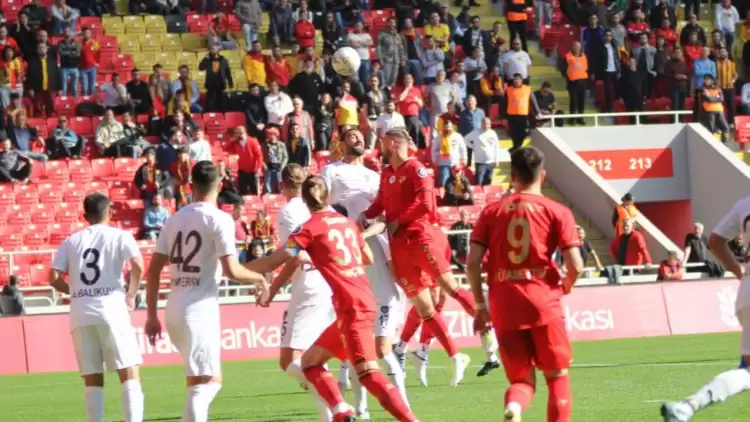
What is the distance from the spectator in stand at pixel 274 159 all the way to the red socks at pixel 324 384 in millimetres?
18328

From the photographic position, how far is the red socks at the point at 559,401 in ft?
30.1

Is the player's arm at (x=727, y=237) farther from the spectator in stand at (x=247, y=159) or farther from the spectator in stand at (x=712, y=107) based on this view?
the spectator in stand at (x=712, y=107)

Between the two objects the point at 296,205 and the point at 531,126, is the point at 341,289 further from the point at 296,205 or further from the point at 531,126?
the point at 531,126

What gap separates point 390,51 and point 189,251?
2271 cm

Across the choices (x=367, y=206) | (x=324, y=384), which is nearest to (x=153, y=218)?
(x=367, y=206)

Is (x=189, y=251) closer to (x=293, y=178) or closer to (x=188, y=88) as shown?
(x=293, y=178)

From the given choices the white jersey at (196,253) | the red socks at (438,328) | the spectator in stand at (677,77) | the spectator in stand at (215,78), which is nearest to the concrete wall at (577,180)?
the spectator in stand at (677,77)

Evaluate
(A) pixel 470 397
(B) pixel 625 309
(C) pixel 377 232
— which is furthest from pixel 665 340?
(C) pixel 377 232

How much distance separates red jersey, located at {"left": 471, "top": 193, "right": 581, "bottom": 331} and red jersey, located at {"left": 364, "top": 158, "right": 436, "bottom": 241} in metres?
3.90

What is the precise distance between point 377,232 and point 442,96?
19.7 meters

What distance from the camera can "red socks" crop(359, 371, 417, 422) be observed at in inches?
399

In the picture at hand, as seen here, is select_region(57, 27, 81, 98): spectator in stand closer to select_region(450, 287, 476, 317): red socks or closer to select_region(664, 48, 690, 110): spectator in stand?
select_region(664, 48, 690, 110): spectator in stand

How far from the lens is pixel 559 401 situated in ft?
30.2

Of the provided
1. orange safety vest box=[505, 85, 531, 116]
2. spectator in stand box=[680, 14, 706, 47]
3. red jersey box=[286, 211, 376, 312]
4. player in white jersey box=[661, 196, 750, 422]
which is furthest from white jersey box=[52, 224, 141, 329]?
spectator in stand box=[680, 14, 706, 47]
